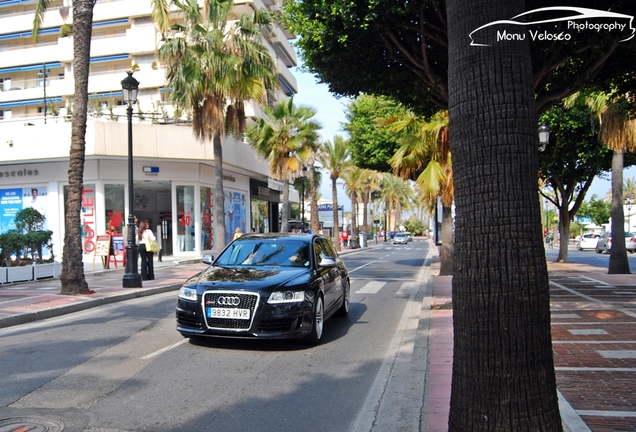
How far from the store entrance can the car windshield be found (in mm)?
19568

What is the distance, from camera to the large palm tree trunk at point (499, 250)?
2770 millimetres

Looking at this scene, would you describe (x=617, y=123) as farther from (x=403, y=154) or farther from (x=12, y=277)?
(x=12, y=277)

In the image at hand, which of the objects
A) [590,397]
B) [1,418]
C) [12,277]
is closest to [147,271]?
[12,277]

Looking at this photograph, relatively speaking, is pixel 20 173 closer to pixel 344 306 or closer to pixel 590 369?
pixel 344 306

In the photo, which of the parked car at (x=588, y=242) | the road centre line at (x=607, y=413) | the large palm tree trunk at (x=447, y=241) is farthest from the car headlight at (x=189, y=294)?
the parked car at (x=588, y=242)

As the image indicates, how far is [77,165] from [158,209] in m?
17.0

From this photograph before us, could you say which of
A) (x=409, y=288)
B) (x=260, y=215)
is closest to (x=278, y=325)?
(x=409, y=288)

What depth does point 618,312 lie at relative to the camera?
976 cm

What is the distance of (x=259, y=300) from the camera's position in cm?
684

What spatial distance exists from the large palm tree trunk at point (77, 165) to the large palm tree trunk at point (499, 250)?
11081 mm

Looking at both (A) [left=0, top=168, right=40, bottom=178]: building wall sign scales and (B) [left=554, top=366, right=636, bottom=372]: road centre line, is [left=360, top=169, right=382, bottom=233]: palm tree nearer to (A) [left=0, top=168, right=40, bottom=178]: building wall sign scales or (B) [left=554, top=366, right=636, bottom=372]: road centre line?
(A) [left=0, top=168, right=40, bottom=178]: building wall sign scales

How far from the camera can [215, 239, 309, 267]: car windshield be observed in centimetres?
820

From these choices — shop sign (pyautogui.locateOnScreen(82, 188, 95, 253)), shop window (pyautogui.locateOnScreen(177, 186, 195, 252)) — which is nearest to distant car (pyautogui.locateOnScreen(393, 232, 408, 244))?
shop window (pyautogui.locateOnScreen(177, 186, 195, 252))

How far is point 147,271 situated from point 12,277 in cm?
371
